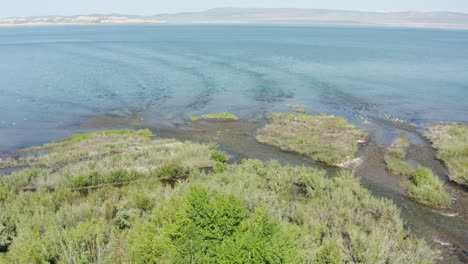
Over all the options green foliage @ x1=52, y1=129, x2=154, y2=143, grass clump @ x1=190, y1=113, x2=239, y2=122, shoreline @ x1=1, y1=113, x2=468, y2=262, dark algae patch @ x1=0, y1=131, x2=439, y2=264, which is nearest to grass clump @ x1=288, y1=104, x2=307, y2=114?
shoreline @ x1=1, y1=113, x2=468, y2=262

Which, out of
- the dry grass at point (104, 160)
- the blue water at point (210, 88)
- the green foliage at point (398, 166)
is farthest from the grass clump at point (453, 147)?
the dry grass at point (104, 160)

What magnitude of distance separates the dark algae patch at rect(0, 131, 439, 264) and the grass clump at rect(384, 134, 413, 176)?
5232 millimetres

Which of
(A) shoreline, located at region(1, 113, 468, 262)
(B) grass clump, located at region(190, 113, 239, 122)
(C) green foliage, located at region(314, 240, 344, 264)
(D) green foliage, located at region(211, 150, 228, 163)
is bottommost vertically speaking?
(A) shoreline, located at region(1, 113, 468, 262)

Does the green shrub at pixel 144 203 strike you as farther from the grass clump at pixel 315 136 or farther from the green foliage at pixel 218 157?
the grass clump at pixel 315 136

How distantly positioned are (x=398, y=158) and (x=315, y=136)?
28.9 ft

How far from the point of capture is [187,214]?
13.4m

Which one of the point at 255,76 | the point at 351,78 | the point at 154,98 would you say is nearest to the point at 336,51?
the point at 351,78

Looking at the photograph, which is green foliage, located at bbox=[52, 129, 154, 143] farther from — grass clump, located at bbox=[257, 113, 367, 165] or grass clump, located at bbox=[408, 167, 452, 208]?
grass clump, located at bbox=[408, 167, 452, 208]

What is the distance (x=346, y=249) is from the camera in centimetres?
1554

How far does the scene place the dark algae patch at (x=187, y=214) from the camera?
12.4 meters

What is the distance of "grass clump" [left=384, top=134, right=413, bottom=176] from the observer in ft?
89.2

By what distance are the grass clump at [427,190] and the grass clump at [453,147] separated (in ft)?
8.06

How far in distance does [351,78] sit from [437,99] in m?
18.3

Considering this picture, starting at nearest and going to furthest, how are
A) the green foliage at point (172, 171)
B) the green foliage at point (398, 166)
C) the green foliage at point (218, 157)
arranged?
the green foliage at point (172, 171) → the green foliage at point (398, 166) → the green foliage at point (218, 157)
